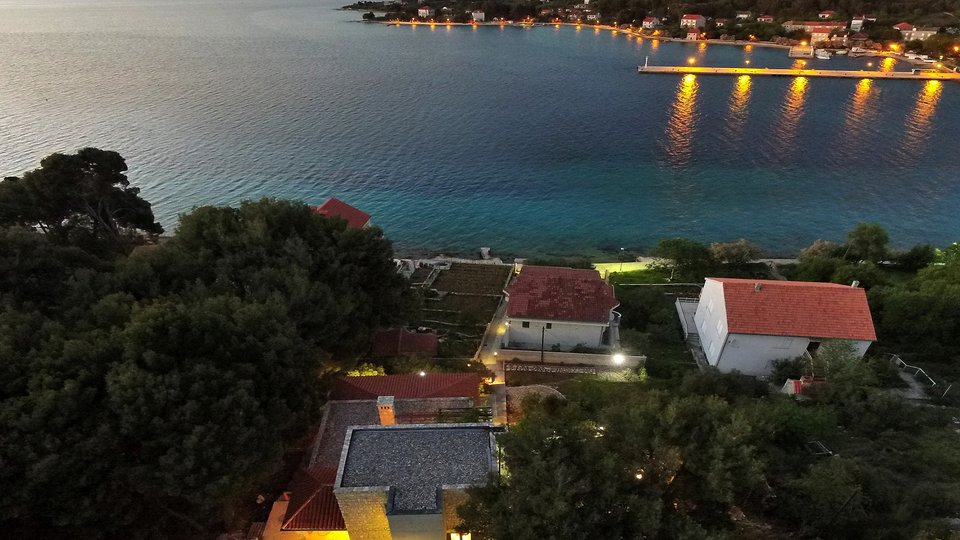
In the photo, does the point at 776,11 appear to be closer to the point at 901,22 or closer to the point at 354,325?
the point at 901,22

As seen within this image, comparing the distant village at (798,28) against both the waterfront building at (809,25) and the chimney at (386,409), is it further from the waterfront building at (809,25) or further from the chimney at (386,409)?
the chimney at (386,409)

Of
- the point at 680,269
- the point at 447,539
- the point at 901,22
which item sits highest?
the point at 901,22

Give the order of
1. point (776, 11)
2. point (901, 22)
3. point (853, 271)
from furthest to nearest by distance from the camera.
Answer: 1. point (776, 11)
2. point (901, 22)
3. point (853, 271)

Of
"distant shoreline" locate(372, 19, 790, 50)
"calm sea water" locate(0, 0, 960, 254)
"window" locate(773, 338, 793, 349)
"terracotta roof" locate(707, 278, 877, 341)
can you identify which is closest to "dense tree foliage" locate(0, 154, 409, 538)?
"terracotta roof" locate(707, 278, 877, 341)

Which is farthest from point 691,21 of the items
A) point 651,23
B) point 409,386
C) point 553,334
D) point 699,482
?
point 699,482

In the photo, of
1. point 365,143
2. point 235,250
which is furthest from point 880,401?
point 365,143

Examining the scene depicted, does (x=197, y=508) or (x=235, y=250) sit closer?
(x=197, y=508)

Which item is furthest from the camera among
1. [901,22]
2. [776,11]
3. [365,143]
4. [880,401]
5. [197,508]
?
[776,11]
